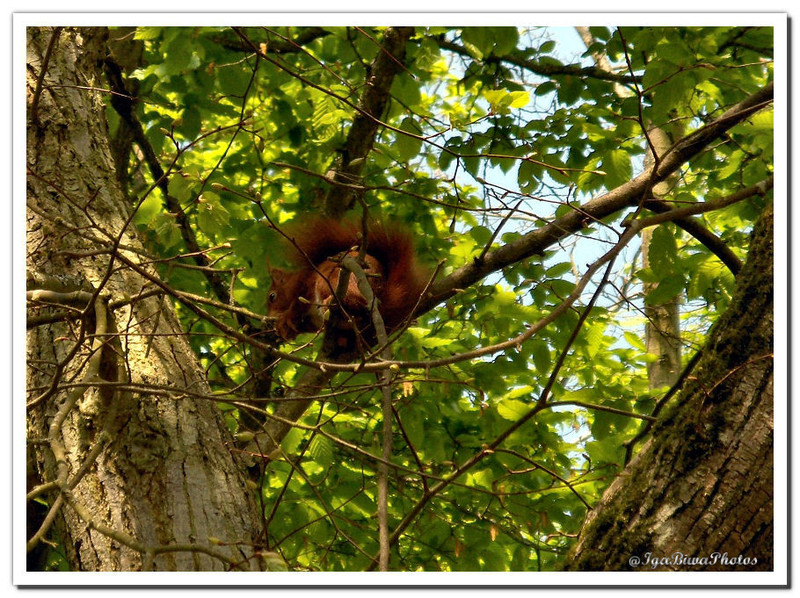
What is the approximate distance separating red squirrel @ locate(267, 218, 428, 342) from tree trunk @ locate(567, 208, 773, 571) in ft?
4.50

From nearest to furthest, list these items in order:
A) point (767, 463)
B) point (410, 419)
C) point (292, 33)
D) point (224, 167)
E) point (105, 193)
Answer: point (767, 463), point (105, 193), point (410, 419), point (224, 167), point (292, 33)

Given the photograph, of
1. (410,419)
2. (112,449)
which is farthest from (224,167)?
(112,449)

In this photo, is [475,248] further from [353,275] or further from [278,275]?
[278,275]

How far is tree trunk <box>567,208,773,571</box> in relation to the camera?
134 cm

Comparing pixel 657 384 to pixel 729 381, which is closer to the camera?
pixel 729 381

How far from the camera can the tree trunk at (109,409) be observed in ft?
5.20

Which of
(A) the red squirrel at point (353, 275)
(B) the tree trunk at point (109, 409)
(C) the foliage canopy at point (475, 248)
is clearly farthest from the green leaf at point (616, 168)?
(B) the tree trunk at point (109, 409)

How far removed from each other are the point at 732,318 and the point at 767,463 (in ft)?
0.97

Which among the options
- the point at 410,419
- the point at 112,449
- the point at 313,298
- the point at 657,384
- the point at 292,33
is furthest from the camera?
the point at 657,384

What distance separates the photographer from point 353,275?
2.91 m
